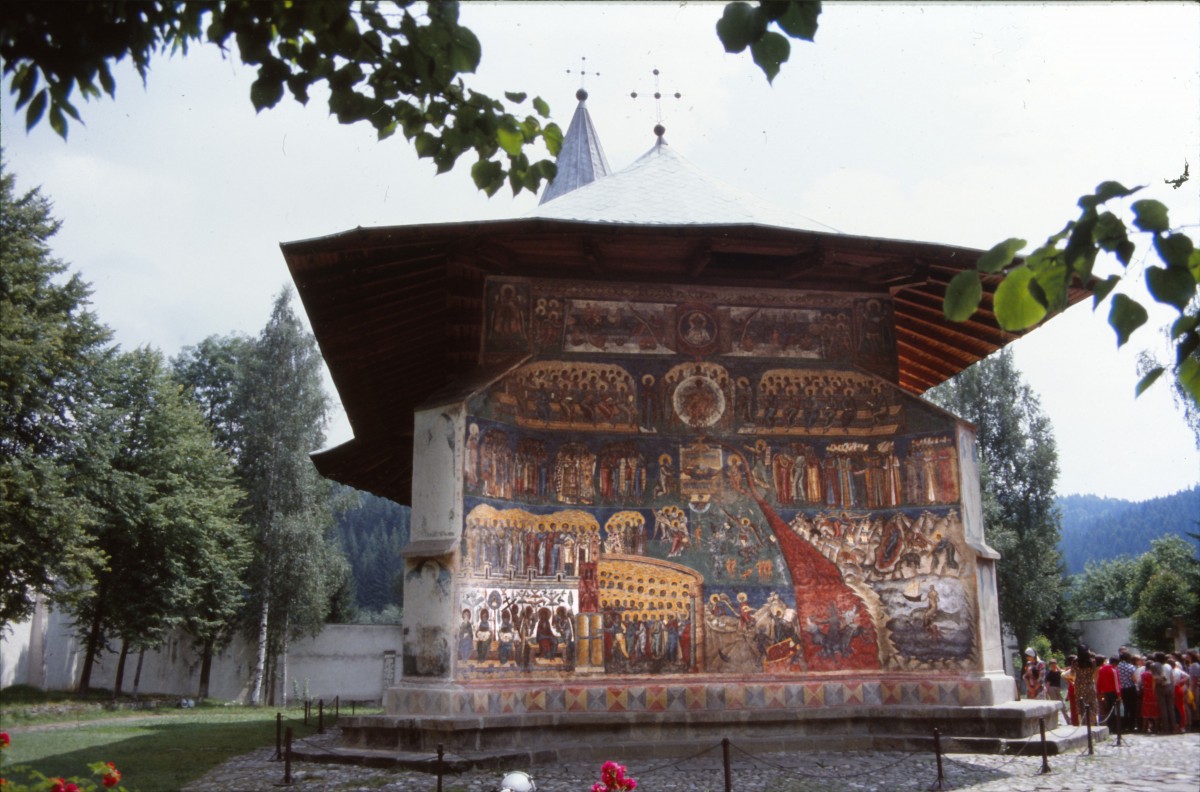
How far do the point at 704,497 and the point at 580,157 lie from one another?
23527mm

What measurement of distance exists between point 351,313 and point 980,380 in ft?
106

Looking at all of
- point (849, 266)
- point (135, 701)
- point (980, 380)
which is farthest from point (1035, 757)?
point (980, 380)

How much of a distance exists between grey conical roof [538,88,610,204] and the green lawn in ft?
69.3

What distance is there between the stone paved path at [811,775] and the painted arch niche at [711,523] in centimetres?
125

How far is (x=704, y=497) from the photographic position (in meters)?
10.9

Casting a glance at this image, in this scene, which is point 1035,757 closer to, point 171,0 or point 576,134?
point 171,0

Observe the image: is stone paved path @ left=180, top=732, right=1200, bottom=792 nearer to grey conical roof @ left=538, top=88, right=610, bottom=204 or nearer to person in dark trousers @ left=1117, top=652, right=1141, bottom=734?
person in dark trousers @ left=1117, top=652, right=1141, bottom=734

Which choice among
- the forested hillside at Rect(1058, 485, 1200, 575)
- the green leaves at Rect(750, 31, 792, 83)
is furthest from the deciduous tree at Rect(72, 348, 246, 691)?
the forested hillside at Rect(1058, 485, 1200, 575)

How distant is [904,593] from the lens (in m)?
10.8

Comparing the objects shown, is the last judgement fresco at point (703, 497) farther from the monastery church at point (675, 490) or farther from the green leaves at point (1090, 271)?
the green leaves at point (1090, 271)

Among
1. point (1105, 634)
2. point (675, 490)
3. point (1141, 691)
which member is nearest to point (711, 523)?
point (675, 490)

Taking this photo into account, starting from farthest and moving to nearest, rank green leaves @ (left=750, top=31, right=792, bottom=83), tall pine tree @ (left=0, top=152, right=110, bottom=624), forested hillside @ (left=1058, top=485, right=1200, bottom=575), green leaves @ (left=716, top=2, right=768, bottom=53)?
forested hillside @ (left=1058, top=485, right=1200, bottom=575) → tall pine tree @ (left=0, top=152, right=110, bottom=624) → green leaves @ (left=750, top=31, right=792, bottom=83) → green leaves @ (left=716, top=2, right=768, bottom=53)

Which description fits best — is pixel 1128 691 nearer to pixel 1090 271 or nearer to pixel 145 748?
pixel 145 748

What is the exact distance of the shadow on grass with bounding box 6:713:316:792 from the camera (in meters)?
6.58
